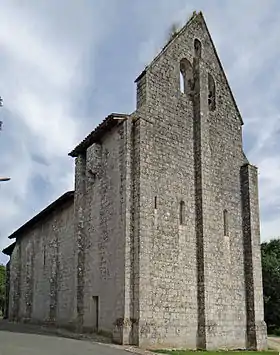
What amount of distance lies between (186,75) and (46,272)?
50.3ft

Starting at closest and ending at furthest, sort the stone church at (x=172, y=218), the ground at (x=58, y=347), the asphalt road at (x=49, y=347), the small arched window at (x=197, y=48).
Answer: the asphalt road at (x=49, y=347) → the ground at (x=58, y=347) → the stone church at (x=172, y=218) → the small arched window at (x=197, y=48)

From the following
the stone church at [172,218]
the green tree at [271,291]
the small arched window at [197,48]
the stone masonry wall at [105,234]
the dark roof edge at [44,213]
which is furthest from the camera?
the green tree at [271,291]

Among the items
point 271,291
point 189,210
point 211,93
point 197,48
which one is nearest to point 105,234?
point 189,210

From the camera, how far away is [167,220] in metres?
20.4

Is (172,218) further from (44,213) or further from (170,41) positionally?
(44,213)

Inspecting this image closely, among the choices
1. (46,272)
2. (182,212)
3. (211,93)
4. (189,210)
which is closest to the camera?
(182,212)

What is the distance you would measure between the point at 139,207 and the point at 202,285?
180 inches

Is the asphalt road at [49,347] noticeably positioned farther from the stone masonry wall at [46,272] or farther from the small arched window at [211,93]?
the small arched window at [211,93]

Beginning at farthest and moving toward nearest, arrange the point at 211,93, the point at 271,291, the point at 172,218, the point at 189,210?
the point at 271,291
the point at 211,93
the point at 189,210
the point at 172,218

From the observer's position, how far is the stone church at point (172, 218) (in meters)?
19.1

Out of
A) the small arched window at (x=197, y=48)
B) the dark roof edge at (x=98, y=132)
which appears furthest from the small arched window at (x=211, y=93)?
the dark roof edge at (x=98, y=132)

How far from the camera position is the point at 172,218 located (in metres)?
20.7

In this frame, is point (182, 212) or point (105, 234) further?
point (182, 212)

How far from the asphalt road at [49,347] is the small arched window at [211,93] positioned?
12.9m
